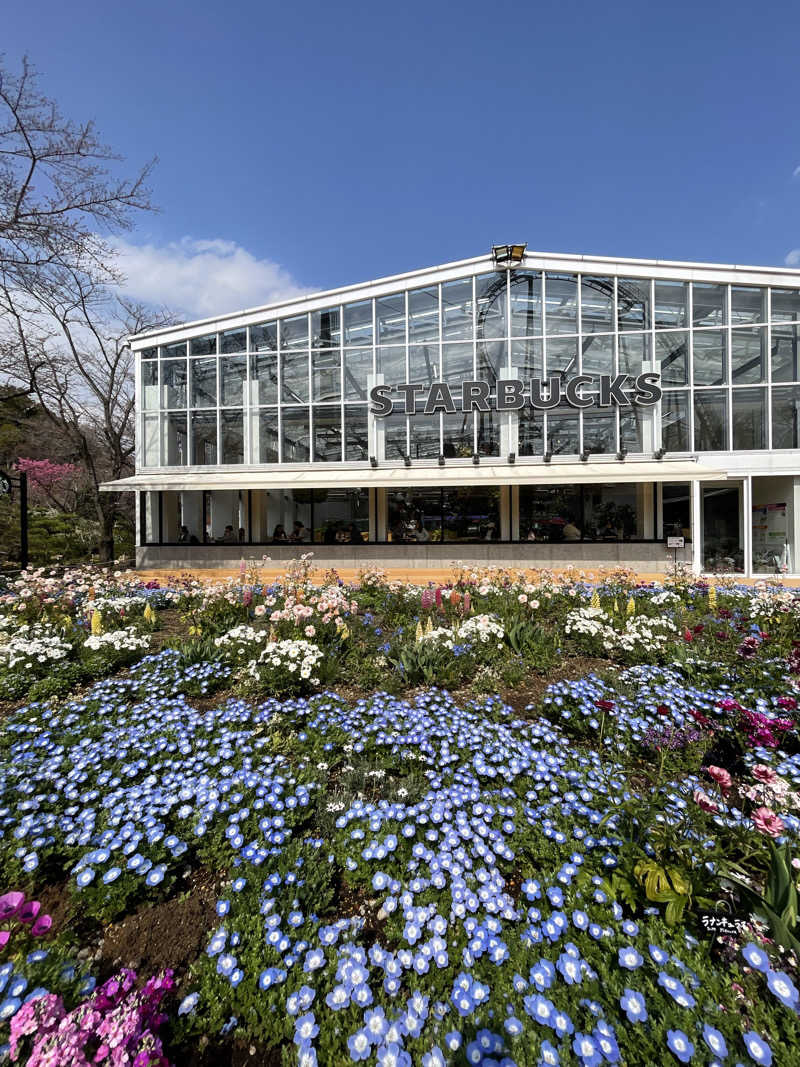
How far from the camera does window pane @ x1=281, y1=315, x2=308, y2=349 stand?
1389 centimetres

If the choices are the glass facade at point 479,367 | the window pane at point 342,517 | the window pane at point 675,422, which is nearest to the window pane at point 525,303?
the glass facade at point 479,367

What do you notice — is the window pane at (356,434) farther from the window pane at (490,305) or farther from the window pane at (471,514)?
the window pane at (490,305)

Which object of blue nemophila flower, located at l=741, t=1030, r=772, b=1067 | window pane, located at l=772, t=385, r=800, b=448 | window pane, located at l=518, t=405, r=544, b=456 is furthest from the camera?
window pane, located at l=518, t=405, r=544, b=456

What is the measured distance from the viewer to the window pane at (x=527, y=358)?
1295cm

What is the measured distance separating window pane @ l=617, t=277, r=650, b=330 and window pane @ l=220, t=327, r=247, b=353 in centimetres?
1142

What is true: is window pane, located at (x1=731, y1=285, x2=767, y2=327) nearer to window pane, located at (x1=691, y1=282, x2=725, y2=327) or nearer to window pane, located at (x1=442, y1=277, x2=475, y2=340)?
window pane, located at (x1=691, y1=282, x2=725, y2=327)

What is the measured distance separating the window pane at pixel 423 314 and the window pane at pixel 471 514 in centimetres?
485

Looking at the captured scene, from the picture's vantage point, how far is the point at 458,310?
13258mm

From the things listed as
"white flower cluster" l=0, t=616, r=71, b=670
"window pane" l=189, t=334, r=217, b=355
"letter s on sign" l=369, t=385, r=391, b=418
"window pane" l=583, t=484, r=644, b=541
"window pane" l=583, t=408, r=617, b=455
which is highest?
"window pane" l=189, t=334, r=217, b=355

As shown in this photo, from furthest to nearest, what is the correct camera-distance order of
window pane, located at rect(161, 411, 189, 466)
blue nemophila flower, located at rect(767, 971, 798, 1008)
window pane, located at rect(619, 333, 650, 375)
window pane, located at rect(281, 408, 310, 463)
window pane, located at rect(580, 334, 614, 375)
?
window pane, located at rect(161, 411, 189, 466), window pane, located at rect(281, 408, 310, 463), window pane, located at rect(580, 334, 614, 375), window pane, located at rect(619, 333, 650, 375), blue nemophila flower, located at rect(767, 971, 798, 1008)

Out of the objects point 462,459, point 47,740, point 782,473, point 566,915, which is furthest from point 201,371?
point 782,473

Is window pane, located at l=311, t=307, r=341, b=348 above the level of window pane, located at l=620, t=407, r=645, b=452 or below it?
above

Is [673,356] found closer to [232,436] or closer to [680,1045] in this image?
[232,436]

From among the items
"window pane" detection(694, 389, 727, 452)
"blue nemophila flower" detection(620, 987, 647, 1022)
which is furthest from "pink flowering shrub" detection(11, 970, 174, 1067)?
"window pane" detection(694, 389, 727, 452)
